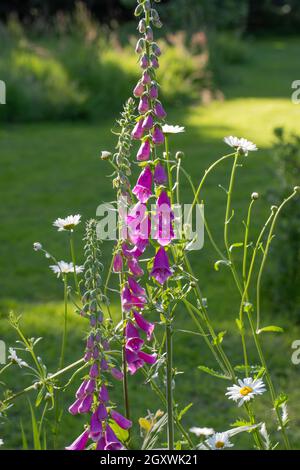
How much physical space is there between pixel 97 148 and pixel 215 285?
4.10 metres

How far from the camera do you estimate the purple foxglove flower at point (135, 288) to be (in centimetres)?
191

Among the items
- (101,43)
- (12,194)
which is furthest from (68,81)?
(12,194)

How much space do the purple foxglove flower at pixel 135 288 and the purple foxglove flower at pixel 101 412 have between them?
0.27 meters

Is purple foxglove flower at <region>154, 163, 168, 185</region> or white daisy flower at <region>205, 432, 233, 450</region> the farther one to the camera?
white daisy flower at <region>205, 432, 233, 450</region>

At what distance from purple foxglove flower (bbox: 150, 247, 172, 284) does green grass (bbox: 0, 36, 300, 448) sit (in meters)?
0.85

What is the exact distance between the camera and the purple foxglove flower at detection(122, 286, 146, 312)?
1.90 m

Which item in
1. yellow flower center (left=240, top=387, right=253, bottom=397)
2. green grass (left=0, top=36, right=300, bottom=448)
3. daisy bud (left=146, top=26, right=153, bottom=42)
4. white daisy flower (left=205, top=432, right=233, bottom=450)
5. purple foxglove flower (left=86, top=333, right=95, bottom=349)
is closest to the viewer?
purple foxglove flower (left=86, top=333, right=95, bottom=349)

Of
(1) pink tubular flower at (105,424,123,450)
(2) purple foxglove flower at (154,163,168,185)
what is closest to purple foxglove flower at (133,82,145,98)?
(2) purple foxglove flower at (154,163,168,185)

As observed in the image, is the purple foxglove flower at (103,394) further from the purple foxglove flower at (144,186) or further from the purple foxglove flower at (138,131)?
the purple foxglove flower at (138,131)

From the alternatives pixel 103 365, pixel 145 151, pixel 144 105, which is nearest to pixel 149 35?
pixel 144 105

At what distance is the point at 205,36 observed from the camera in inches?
557

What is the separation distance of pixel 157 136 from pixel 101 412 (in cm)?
62

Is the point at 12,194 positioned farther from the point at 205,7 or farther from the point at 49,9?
the point at 49,9

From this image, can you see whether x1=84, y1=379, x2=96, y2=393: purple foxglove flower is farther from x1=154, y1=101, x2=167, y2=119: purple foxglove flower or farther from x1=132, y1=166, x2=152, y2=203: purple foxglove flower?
x1=154, y1=101, x2=167, y2=119: purple foxglove flower
